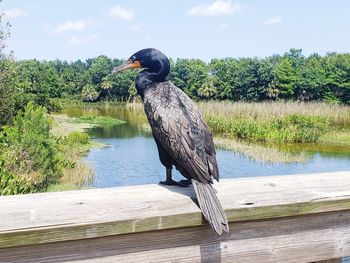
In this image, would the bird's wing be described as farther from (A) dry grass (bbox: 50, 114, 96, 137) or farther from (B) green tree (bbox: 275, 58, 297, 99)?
(B) green tree (bbox: 275, 58, 297, 99)

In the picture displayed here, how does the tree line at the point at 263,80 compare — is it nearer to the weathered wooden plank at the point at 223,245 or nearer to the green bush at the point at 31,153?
the green bush at the point at 31,153

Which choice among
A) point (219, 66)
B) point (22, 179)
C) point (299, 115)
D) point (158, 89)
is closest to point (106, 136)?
point (299, 115)

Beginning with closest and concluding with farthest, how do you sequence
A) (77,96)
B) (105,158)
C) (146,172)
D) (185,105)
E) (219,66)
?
(185,105) < (146,172) < (105,158) < (219,66) < (77,96)

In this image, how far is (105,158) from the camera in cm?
1573

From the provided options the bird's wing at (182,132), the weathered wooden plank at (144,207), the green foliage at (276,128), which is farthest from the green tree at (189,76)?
the weathered wooden plank at (144,207)

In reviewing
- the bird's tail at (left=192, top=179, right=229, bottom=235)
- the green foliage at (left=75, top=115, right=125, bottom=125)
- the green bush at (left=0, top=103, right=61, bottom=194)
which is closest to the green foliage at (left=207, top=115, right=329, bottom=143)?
the green foliage at (left=75, top=115, right=125, bottom=125)

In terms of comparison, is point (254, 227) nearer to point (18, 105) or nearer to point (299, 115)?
point (18, 105)

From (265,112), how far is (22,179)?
1539 cm

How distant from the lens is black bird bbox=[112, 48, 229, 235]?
134 centimetres

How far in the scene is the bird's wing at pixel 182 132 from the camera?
1438mm

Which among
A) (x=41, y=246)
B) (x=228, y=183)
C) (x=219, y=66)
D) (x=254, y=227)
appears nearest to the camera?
(x=41, y=246)

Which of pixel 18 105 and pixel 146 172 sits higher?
pixel 18 105

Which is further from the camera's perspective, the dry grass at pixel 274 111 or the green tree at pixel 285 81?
the green tree at pixel 285 81

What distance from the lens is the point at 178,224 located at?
44.4 inches
